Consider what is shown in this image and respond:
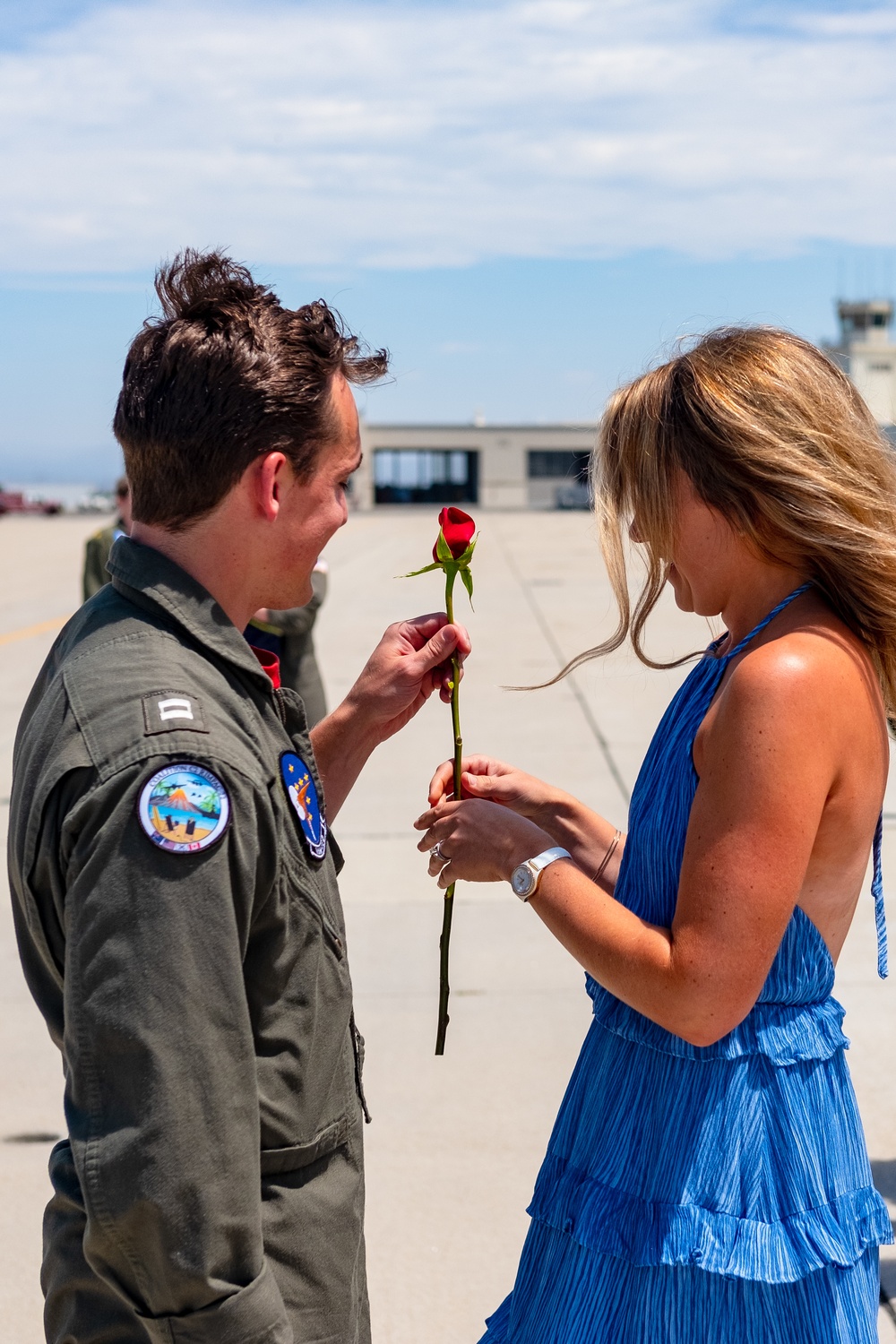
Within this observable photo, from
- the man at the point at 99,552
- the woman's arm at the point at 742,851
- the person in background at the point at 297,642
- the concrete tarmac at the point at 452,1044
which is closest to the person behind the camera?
the woman's arm at the point at 742,851

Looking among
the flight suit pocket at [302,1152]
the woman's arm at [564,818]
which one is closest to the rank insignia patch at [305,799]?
the flight suit pocket at [302,1152]

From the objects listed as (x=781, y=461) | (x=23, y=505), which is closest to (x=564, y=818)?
(x=781, y=461)

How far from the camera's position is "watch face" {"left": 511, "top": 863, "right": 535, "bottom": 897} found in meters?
1.75

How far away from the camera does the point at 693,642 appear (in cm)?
1295

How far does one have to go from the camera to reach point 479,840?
1.86 metres

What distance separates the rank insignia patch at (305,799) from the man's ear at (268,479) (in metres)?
0.29

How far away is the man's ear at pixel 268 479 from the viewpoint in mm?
1490

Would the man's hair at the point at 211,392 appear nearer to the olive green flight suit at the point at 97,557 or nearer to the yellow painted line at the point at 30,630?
the olive green flight suit at the point at 97,557

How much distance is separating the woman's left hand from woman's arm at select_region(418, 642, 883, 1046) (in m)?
0.19

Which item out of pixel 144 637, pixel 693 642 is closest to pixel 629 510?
pixel 144 637

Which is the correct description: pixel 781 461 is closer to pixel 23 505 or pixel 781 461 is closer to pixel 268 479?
pixel 268 479

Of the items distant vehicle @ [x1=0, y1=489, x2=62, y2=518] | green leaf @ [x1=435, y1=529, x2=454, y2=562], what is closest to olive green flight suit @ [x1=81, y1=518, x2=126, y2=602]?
green leaf @ [x1=435, y1=529, x2=454, y2=562]

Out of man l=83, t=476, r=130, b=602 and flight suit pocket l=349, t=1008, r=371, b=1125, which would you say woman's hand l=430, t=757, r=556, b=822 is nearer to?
flight suit pocket l=349, t=1008, r=371, b=1125

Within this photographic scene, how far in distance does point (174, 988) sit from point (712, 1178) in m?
0.85
